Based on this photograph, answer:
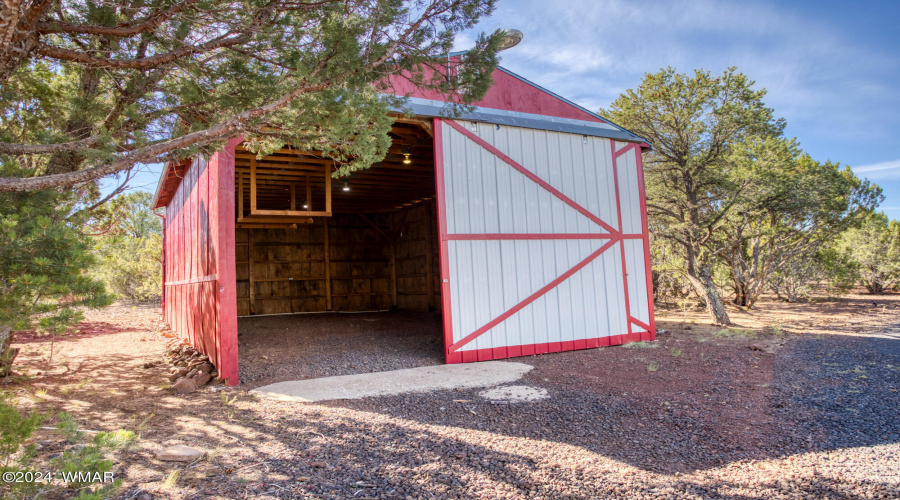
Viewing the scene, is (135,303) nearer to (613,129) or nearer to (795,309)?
(613,129)

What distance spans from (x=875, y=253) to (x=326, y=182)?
69.6 ft

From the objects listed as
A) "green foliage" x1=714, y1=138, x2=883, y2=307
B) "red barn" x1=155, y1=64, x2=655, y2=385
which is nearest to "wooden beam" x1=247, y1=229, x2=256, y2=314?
"red barn" x1=155, y1=64, x2=655, y2=385

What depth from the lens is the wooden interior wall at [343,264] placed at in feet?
42.8

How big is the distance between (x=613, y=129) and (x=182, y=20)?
21.8 feet

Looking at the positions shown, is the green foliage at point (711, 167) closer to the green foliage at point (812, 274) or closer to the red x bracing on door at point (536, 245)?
the red x bracing on door at point (536, 245)

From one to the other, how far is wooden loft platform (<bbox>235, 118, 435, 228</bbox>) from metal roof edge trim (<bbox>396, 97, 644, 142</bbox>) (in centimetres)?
25

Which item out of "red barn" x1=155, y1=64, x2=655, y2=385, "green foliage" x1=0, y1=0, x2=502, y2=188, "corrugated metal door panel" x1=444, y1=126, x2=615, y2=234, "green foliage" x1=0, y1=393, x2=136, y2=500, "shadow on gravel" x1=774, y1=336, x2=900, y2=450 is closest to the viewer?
"green foliage" x1=0, y1=393, x2=136, y2=500

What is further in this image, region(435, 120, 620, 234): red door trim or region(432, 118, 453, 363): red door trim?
region(435, 120, 620, 234): red door trim

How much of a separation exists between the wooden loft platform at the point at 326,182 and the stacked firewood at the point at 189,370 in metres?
2.41

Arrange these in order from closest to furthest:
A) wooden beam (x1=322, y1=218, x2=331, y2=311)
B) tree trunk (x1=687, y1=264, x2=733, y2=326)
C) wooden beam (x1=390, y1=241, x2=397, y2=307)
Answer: tree trunk (x1=687, y1=264, x2=733, y2=326) < wooden beam (x1=322, y1=218, x2=331, y2=311) < wooden beam (x1=390, y1=241, x2=397, y2=307)

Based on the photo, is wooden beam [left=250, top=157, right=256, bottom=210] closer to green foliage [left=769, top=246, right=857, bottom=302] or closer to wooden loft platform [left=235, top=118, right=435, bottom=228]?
wooden loft platform [left=235, top=118, right=435, bottom=228]

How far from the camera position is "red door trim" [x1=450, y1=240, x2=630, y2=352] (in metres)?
6.27

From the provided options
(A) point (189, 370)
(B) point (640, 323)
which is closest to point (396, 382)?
(A) point (189, 370)

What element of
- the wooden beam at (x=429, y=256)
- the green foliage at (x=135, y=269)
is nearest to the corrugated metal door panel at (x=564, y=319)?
the wooden beam at (x=429, y=256)
